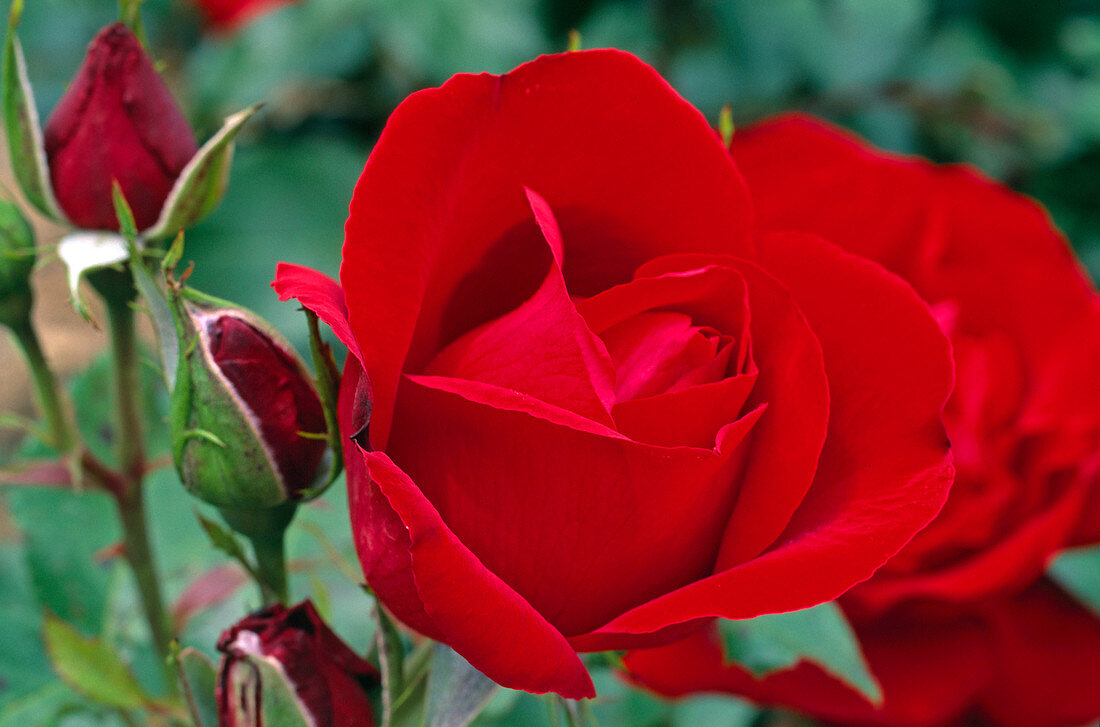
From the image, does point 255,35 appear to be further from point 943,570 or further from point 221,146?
point 943,570

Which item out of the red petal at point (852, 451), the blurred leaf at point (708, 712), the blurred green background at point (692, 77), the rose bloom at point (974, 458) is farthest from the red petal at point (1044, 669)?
the blurred green background at point (692, 77)

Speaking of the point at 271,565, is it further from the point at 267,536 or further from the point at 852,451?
the point at 852,451

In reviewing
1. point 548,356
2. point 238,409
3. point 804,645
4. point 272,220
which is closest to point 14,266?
point 238,409

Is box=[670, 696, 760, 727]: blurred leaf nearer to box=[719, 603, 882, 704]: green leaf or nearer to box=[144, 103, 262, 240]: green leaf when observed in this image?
box=[719, 603, 882, 704]: green leaf

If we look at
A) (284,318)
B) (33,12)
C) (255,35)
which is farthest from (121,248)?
(33,12)

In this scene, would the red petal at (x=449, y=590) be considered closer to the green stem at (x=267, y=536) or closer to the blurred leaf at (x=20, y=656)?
the green stem at (x=267, y=536)

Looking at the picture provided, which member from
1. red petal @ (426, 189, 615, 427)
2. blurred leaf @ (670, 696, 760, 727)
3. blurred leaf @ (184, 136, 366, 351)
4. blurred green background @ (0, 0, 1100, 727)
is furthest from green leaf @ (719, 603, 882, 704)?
blurred leaf @ (184, 136, 366, 351)
